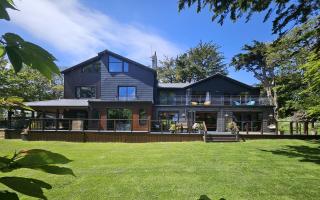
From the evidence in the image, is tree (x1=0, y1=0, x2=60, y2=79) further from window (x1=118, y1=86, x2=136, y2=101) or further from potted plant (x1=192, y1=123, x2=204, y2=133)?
window (x1=118, y1=86, x2=136, y2=101)

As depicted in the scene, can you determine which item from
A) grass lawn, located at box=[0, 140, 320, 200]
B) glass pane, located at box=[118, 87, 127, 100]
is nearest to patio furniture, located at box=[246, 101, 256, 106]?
glass pane, located at box=[118, 87, 127, 100]

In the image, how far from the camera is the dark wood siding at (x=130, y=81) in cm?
2761

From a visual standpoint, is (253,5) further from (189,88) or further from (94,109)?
(189,88)

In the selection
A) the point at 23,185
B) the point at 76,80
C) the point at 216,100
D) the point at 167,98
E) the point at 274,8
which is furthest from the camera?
the point at 167,98

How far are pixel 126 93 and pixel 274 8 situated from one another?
2038 cm

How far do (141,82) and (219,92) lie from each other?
724 centimetres

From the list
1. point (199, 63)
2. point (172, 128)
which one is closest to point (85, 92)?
point (172, 128)

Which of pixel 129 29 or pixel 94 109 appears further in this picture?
pixel 94 109

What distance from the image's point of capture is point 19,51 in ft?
2.13

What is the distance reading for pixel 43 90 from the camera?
38062mm

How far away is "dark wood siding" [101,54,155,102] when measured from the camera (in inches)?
1087

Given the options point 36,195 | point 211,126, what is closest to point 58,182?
point 36,195

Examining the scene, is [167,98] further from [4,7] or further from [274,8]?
[4,7]

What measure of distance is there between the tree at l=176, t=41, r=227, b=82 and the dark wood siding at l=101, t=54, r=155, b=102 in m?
19.7
